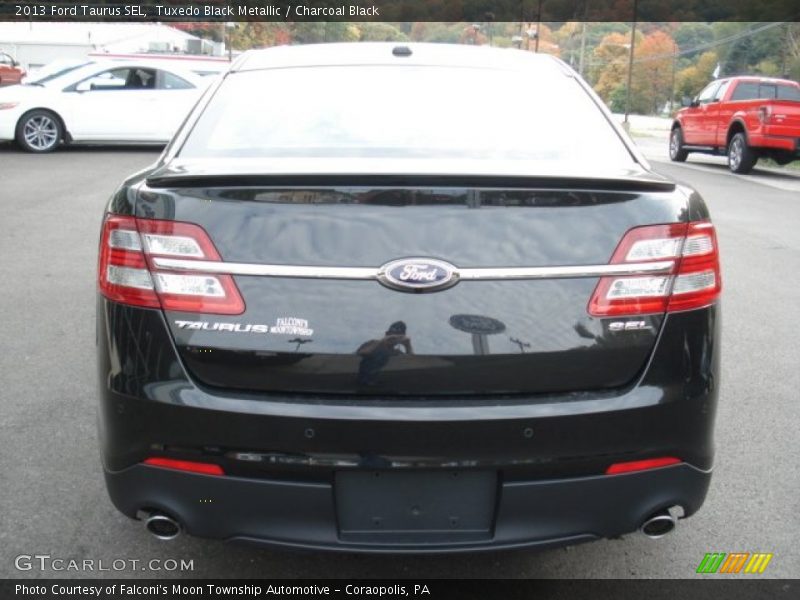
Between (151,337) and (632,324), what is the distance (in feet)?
4.06

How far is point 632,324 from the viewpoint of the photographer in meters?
2.28

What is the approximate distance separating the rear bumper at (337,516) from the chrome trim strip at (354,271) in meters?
0.52

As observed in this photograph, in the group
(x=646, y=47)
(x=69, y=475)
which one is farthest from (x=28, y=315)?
(x=646, y=47)

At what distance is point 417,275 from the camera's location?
2191mm

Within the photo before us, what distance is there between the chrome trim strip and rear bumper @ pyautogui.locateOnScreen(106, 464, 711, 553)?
0.52 m

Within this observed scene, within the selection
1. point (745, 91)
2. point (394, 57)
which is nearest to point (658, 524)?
point (394, 57)

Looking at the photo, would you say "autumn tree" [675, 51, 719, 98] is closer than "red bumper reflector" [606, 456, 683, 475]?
No

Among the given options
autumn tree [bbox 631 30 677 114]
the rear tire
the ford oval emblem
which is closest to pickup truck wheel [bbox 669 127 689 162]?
the rear tire

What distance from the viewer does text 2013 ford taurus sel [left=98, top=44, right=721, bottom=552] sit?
2.20 metres

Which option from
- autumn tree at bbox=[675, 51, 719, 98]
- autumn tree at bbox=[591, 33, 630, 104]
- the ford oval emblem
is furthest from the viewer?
autumn tree at bbox=[591, 33, 630, 104]

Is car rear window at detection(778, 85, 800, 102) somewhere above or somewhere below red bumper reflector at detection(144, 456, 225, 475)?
above

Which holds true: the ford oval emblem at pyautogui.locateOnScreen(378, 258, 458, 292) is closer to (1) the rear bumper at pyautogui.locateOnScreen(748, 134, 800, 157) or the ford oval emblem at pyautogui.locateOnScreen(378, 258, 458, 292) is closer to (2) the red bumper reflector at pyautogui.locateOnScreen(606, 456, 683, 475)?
(2) the red bumper reflector at pyautogui.locateOnScreen(606, 456, 683, 475)

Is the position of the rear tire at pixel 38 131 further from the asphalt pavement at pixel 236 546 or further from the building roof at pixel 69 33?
the building roof at pixel 69 33

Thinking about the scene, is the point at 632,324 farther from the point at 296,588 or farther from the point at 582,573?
the point at 296,588
